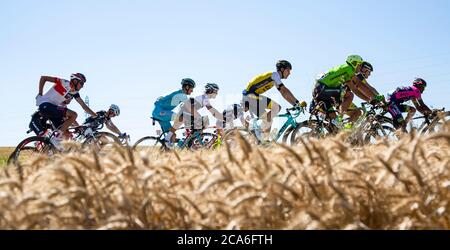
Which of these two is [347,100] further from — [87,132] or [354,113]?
[87,132]

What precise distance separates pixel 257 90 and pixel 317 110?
1.96 metres

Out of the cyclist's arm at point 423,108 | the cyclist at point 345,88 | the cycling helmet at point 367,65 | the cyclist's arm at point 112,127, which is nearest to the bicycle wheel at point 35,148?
the cyclist's arm at point 112,127

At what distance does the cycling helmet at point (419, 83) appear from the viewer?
1516cm

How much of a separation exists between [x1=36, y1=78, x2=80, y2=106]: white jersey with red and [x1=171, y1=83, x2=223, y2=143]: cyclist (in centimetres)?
390

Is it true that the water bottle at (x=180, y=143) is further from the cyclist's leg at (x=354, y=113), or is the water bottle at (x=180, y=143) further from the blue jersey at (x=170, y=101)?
the cyclist's leg at (x=354, y=113)

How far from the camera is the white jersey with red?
1323cm

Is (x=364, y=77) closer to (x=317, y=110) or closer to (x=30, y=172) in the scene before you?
(x=317, y=110)

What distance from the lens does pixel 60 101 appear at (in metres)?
13.4

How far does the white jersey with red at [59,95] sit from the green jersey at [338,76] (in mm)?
7797

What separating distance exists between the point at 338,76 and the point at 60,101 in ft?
27.7

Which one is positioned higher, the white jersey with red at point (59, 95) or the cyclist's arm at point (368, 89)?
the cyclist's arm at point (368, 89)

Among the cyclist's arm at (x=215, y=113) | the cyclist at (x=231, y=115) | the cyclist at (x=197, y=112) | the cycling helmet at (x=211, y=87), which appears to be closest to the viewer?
the cyclist at (x=231, y=115)

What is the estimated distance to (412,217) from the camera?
9.33ft

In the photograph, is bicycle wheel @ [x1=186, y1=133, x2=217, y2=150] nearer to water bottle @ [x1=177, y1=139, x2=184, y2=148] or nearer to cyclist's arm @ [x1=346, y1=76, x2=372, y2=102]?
water bottle @ [x1=177, y1=139, x2=184, y2=148]
